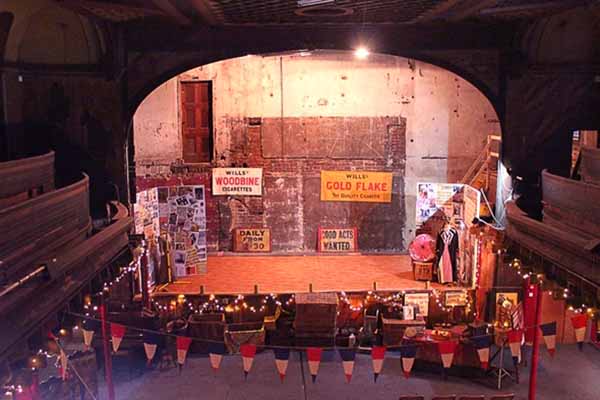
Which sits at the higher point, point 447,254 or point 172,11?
point 172,11

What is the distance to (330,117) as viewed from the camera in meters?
16.9

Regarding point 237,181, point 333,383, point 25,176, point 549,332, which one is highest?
point 25,176

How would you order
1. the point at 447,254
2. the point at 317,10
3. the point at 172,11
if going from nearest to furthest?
the point at 172,11 → the point at 317,10 → the point at 447,254

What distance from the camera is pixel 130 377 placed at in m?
12.3

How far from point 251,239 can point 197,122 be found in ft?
11.1

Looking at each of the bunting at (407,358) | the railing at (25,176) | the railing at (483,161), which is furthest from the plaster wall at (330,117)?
the railing at (25,176)

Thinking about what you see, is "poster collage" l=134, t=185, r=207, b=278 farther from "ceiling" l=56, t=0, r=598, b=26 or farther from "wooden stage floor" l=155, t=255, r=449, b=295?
"ceiling" l=56, t=0, r=598, b=26

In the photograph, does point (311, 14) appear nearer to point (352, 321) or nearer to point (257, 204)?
point (352, 321)

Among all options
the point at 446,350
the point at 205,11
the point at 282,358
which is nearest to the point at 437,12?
the point at 205,11

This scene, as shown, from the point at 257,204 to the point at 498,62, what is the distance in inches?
314

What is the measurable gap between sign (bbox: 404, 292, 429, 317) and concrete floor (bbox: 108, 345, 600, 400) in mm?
1704

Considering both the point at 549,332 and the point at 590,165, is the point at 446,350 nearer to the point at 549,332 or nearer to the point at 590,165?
the point at 549,332

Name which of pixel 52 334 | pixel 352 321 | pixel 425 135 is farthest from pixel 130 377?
pixel 425 135

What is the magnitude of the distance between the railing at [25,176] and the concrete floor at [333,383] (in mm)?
4839
